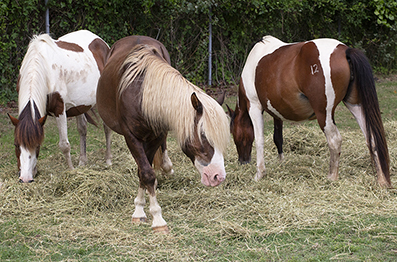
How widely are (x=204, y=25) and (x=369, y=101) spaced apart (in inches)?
259

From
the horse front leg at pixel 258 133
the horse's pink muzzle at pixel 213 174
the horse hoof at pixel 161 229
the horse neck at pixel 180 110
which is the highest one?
the horse neck at pixel 180 110

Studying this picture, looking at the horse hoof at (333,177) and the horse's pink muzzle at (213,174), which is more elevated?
the horse's pink muzzle at (213,174)

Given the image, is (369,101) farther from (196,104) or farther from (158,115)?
(158,115)

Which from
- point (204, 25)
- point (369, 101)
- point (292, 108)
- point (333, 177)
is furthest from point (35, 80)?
point (204, 25)

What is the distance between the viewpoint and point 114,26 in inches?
367

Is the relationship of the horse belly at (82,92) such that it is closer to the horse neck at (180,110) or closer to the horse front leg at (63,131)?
the horse front leg at (63,131)

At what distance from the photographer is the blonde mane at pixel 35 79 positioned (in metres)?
4.45

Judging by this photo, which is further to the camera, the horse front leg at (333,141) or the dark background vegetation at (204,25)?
the dark background vegetation at (204,25)

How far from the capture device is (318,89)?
13.5 feet

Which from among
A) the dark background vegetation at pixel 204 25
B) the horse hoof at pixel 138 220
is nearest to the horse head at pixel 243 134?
the horse hoof at pixel 138 220

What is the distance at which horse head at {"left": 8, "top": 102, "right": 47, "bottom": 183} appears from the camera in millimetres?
4262

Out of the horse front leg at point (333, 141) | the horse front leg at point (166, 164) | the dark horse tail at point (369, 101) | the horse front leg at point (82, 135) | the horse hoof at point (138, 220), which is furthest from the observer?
the horse front leg at point (82, 135)

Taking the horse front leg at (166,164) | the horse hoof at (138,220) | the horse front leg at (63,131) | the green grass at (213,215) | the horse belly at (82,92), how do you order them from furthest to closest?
the horse belly at (82,92) < the horse front leg at (63,131) < the horse front leg at (166,164) < the horse hoof at (138,220) < the green grass at (213,215)

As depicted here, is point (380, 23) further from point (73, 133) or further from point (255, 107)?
point (73, 133)
